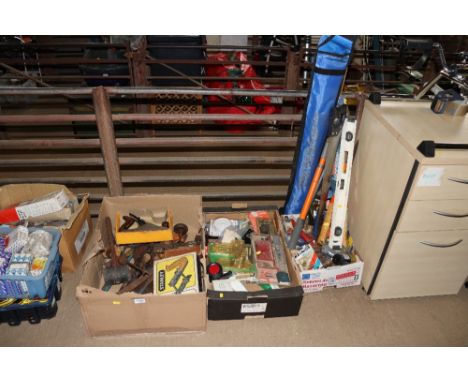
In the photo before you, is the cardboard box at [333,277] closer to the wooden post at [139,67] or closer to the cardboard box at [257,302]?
the cardboard box at [257,302]

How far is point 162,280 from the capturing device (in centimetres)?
220

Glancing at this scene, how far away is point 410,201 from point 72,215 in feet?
6.85

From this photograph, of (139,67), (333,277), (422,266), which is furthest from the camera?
(139,67)

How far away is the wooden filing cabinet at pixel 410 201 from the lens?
189cm

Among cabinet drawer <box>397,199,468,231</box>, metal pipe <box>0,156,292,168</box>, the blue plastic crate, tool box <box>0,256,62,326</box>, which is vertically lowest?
tool box <box>0,256,62,326</box>

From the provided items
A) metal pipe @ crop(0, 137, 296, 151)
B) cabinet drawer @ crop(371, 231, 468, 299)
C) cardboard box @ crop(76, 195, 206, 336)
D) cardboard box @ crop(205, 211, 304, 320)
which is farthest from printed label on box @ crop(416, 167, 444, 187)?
cardboard box @ crop(76, 195, 206, 336)

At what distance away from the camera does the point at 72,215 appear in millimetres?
2457

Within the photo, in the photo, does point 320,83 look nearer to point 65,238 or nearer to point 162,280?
point 162,280

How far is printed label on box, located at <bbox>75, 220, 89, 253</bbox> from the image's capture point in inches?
101

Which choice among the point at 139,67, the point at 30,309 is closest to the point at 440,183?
the point at 30,309

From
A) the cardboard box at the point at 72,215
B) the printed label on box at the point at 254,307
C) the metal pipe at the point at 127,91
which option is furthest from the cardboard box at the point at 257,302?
the metal pipe at the point at 127,91

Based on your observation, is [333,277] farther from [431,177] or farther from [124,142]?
[124,142]

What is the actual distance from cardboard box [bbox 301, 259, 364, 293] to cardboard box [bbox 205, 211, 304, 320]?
0.12m

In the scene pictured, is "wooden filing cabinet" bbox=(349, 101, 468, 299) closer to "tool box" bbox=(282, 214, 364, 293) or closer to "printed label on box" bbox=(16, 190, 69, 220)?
"tool box" bbox=(282, 214, 364, 293)
